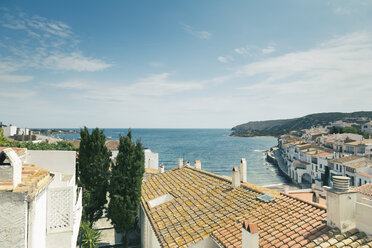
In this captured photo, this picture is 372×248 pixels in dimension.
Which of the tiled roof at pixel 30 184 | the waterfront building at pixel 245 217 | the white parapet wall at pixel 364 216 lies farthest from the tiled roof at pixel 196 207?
the tiled roof at pixel 30 184

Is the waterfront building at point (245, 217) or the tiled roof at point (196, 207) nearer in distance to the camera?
the waterfront building at point (245, 217)

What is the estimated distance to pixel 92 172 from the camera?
50.3ft

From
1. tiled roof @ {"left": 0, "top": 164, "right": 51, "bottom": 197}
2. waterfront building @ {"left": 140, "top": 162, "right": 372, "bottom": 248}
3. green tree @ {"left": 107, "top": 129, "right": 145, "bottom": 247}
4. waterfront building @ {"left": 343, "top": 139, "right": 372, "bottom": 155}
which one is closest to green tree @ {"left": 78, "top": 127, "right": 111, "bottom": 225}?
green tree @ {"left": 107, "top": 129, "right": 145, "bottom": 247}

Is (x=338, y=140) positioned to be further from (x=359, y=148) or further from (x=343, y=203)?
(x=343, y=203)

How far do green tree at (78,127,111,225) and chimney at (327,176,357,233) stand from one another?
1313cm

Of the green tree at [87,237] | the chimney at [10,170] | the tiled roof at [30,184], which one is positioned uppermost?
the chimney at [10,170]

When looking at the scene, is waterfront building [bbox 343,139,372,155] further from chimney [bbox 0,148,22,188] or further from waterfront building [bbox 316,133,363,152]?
chimney [bbox 0,148,22,188]

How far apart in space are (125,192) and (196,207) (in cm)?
522

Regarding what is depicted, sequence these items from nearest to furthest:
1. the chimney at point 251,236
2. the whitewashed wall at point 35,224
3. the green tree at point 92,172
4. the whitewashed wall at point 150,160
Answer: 1. the whitewashed wall at point 35,224
2. the chimney at point 251,236
3. the green tree at point 92,172
4. the whitewashed wall at point 150,160

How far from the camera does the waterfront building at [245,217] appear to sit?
6.48 metres

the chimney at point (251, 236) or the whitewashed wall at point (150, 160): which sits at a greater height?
the chimney at point (251, 236)

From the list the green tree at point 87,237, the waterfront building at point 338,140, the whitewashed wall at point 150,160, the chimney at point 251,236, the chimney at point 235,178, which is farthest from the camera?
the waterfront building at point 338,140

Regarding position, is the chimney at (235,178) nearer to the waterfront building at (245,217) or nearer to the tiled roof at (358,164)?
the waterfront building at (245,217)

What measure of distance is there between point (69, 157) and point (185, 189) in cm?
739
